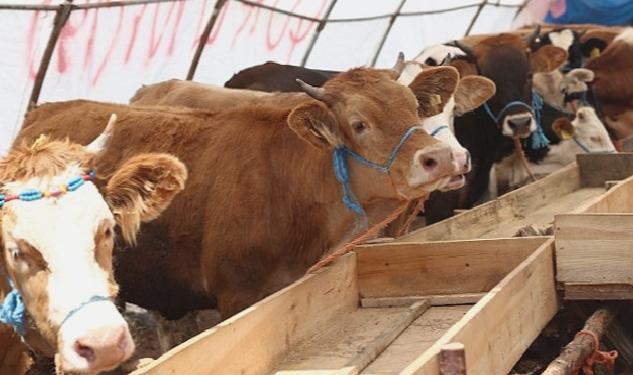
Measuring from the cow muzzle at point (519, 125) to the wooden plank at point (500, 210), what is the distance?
394 millimetres

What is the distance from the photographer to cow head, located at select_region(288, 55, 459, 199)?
17.3ft

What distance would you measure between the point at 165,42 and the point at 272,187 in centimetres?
440

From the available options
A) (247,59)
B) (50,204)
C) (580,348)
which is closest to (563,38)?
(247,59)

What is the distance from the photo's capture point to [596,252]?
506 centimetres

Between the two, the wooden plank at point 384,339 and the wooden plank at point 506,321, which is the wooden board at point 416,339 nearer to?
the wooden plank at point 384,339

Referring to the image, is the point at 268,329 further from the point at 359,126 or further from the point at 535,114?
the point at 535,114

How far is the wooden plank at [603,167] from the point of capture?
887cm

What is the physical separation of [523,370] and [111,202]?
2.36m

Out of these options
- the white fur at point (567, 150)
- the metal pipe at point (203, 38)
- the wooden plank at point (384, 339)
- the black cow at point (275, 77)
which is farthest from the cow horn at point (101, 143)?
the metal pipe at point (203, 38)

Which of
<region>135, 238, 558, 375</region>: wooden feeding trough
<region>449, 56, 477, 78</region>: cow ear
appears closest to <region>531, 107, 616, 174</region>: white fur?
<region>449, 56, 477, 78</region>: cow ear

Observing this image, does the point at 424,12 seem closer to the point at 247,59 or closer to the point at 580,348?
the point at 247,59

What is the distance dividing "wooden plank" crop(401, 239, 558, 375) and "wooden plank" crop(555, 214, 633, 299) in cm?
7

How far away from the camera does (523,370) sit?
5656mm

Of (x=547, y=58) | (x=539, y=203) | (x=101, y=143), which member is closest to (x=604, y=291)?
(x=101, y=143)
